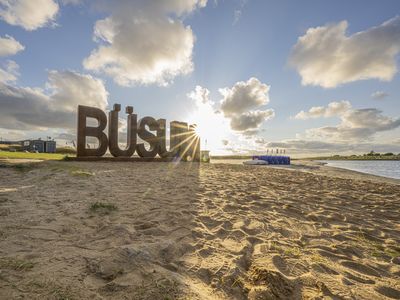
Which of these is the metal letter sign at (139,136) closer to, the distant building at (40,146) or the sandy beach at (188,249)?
the sandy beach at (188,249)

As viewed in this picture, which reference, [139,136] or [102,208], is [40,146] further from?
[102,208]

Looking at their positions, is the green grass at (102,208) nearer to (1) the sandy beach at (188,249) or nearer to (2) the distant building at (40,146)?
(1) the sandy beach at (188,249)

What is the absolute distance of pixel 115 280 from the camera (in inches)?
76.7

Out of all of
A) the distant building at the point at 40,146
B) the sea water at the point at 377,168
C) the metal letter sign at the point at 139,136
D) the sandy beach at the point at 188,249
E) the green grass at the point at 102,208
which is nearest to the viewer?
the sandy beach at the point at 188,249

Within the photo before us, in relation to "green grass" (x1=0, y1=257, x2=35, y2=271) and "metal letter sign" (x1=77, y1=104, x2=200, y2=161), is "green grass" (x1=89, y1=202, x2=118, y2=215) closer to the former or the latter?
"green grass" (x1=0, y1=257, x2=35, y2=271)

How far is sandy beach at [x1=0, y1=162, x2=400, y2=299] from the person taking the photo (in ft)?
6.32

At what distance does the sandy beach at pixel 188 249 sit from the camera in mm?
1928

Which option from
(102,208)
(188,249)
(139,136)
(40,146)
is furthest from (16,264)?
(40,146)

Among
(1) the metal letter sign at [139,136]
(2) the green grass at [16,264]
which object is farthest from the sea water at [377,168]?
(2) the green grass at [16,264]

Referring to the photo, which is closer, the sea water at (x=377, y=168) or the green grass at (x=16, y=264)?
the green grass at (x=16, y=264)

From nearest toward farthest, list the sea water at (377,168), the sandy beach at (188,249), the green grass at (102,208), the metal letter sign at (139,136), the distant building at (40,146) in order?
the sandy beach at (188,249) → the green grass at (102,208) → the metal letter sign at (139,136) → the sea water at (377,168) → the distant building at (40,146)

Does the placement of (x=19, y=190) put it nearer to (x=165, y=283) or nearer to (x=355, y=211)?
(x=165, y=283)

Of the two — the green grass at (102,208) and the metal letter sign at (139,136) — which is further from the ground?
the metal letter sign at (139,136)

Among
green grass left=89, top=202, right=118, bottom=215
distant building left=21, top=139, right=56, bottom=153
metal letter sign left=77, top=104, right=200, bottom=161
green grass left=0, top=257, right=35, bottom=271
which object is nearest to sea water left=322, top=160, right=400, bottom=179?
metal letter sign left=77, top=104, right=200, bottom=161
